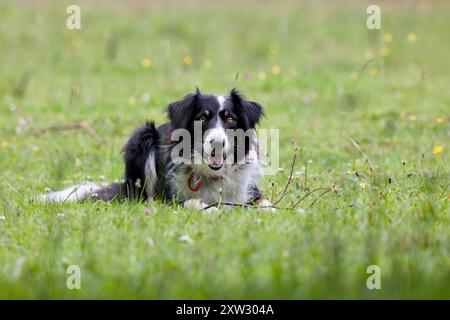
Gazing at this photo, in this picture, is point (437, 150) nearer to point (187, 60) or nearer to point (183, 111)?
point (183, 111)

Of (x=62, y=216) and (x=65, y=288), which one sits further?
(x=62, y=216)

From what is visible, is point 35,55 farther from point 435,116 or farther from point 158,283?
point 158,283

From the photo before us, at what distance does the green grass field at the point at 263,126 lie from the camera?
4.23m

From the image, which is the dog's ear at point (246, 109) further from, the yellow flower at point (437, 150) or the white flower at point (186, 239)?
the yellow flower at point (437, 150)

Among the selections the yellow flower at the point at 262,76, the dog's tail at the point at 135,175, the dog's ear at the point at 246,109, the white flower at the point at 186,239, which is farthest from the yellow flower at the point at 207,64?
the white flower at the point at 186,239

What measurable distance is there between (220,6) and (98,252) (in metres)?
16.5

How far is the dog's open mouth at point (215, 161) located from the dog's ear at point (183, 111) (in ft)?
1.22

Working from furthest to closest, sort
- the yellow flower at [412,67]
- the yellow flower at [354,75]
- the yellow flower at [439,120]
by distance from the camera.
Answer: the yellow flower at [412,67], the yellow flower at [354,75], the yellow flower at [439,120]

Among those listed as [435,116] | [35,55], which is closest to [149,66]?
[35,55]

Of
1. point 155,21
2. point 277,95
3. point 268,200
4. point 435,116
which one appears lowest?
point 268,200

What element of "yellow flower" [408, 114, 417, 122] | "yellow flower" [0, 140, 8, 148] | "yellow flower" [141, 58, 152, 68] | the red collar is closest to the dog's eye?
the red collar

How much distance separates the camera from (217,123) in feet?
20.9

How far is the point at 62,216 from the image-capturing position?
5.42 m
